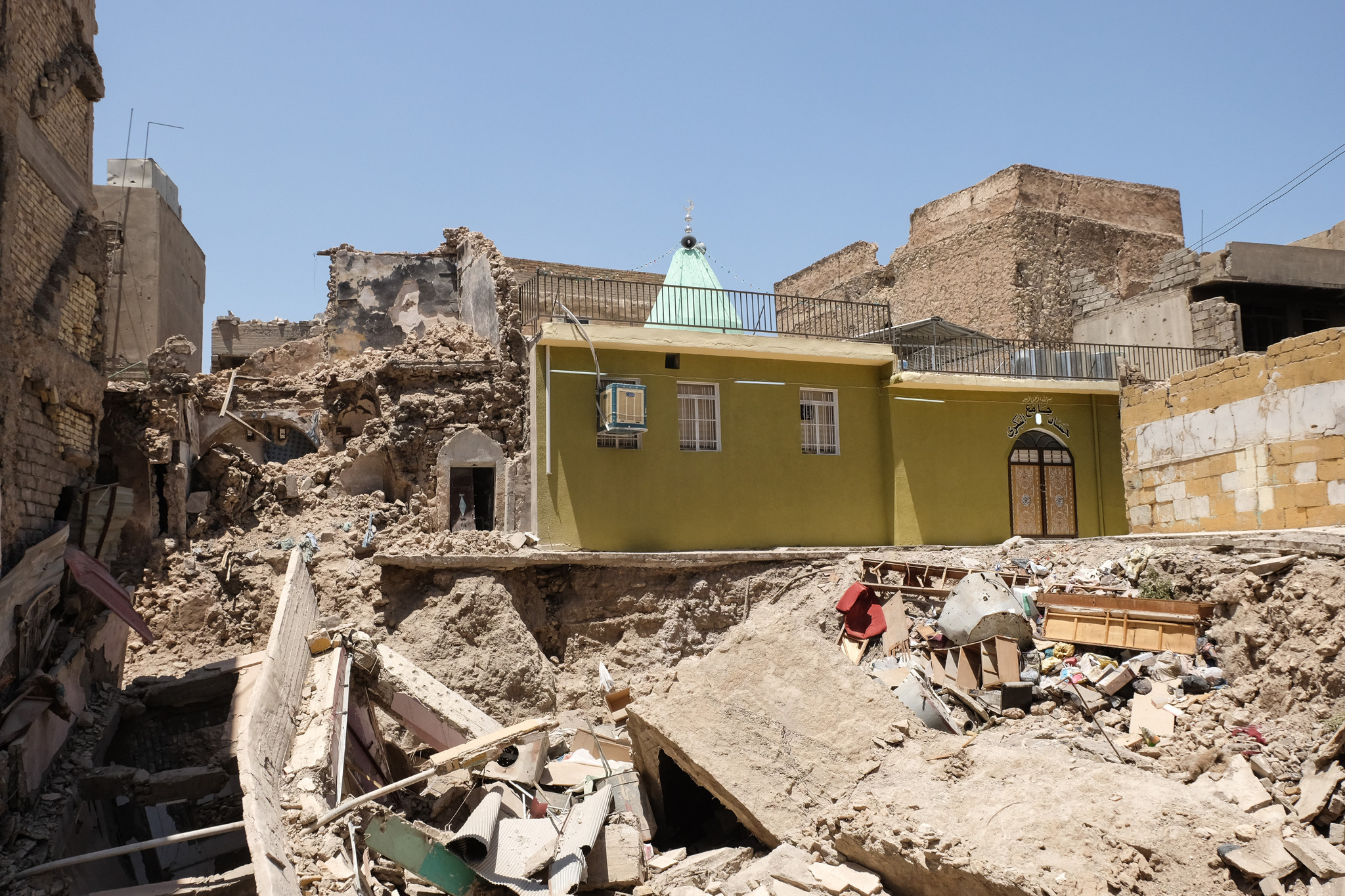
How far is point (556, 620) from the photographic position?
13555 mm

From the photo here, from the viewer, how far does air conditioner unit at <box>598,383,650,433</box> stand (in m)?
14.6

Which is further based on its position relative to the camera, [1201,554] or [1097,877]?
[1201,554]

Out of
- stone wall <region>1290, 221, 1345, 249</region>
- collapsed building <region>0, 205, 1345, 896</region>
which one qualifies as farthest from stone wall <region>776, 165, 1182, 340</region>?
collapsed building <region>0, 205, 1345, 896</region>

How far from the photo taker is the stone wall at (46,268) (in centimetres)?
1066

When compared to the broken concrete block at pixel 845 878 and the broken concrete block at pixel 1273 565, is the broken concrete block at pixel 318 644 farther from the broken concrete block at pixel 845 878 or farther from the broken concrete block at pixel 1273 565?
the broken concrete block at pixel 1273 565

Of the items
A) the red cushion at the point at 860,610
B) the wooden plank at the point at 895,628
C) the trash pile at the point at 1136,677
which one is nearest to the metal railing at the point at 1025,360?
the red cushion at the point at 860,610

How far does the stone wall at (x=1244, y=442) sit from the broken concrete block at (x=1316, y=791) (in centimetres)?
561

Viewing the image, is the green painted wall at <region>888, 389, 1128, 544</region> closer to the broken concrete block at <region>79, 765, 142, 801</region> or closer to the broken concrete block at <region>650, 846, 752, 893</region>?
the broken concrete block at <region>650, 846, 752, 893</region>

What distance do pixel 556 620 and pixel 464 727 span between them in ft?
10.4

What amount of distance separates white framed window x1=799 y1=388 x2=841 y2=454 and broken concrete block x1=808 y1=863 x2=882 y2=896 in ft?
29.8

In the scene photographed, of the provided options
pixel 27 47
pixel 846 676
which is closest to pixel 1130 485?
pixel 846 676

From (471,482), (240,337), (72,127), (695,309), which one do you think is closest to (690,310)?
(695,309)

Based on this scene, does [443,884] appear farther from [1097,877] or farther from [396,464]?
[396,464]

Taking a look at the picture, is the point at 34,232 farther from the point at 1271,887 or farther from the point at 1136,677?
the point at 1271,887
